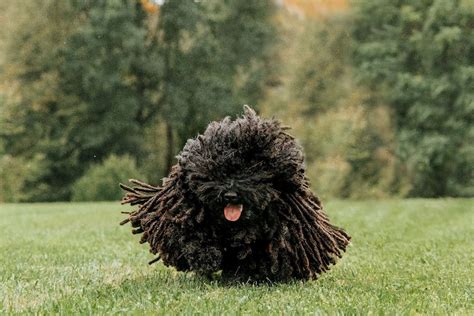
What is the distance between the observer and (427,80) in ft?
95.8

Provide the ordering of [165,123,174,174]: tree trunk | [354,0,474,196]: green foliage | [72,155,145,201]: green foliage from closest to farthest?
[72,155,145,201]: green foliage → [354,0,474,196]: green foliage → [165,123,174,174]: tree trunk

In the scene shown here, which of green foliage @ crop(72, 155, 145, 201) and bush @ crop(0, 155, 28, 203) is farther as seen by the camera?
bush @ crop(0, 155, 28, 203)

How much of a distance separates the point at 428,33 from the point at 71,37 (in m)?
13.9

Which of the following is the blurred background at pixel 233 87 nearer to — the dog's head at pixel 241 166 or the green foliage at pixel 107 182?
the green foliage at pixel 107 182

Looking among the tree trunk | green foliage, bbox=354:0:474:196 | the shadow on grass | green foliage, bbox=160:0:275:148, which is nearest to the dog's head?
the shadow on grass

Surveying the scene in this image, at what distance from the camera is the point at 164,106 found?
32781 millimetres

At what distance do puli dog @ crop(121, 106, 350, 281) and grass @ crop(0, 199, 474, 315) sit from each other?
0.18 meters

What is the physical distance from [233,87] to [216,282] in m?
29.3

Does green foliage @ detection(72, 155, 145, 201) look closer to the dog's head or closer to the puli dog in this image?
the puli dog

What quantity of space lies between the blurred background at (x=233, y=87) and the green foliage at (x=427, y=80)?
0.18 ft

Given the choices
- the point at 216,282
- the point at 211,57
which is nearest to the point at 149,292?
the point at 216,282

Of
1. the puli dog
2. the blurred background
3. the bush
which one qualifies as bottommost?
the bush

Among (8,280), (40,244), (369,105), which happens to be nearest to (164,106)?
(369,105)

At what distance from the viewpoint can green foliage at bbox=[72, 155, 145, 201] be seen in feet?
87.4
